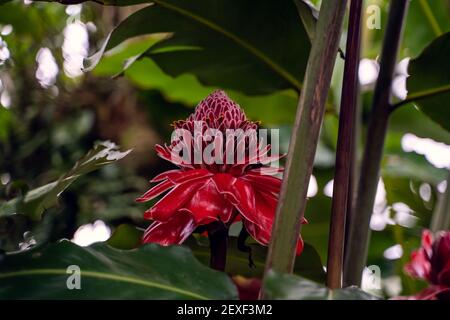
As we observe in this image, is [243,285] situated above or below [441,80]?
below

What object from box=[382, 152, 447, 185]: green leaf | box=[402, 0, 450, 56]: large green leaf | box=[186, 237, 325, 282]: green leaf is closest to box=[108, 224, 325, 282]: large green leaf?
box=[186, 237, 325, 282]: green leaf

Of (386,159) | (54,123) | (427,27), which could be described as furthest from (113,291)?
(54,123)

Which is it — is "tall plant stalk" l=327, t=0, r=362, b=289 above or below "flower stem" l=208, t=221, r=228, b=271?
above

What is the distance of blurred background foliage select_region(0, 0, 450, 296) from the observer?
0.96 m

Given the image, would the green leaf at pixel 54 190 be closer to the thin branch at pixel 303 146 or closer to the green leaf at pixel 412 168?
the thin branch at pixel 303 146

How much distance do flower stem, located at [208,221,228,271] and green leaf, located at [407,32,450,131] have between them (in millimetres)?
370

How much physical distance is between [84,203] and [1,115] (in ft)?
3.45

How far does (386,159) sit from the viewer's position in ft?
5.03

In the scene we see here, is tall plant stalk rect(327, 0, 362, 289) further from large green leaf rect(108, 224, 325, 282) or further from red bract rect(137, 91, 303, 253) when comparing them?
large green leaf rect(108, 224, 325, 282)

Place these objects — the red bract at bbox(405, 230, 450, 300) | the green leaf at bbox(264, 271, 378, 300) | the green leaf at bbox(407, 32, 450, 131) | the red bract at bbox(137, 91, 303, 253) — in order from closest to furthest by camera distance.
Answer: the green leaf at bbox(264, 271, 378, 300)
the red bract at bbox(137, 91, 303, 253)
the red bract at bbox(405, 230, 450, 300)
the green leaf at bbox(407, 32, 450, 131)

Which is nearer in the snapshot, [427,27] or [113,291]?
[113,291]

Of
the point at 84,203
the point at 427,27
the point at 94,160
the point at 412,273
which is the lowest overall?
the point at 84,203
